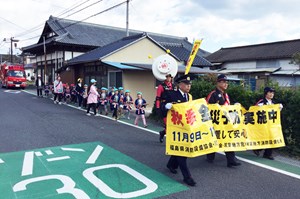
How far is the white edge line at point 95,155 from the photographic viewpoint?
5.45m

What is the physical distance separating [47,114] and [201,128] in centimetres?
919

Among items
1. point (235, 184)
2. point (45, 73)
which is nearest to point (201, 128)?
point (235, 184)

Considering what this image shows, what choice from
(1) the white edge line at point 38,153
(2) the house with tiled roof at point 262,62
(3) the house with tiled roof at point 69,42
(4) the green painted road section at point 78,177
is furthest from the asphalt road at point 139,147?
(2) the house with tiled roof at point 262,62

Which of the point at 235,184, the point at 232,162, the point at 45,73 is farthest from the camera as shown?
the point at 45,73

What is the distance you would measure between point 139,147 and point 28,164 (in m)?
2.64

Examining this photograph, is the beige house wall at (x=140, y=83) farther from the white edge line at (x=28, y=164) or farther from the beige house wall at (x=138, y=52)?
the white edge line at (x=28, y=164)

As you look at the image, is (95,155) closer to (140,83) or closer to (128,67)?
(128,67)

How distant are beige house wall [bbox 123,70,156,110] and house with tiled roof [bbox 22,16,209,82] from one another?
6142 millimetres

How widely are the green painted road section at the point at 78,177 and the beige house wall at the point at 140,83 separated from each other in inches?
387

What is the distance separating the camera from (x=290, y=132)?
20.8 feet

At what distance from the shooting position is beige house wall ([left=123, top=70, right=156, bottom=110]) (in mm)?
15645

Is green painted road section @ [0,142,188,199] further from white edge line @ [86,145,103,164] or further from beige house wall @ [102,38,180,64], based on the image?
beige house wall @ [102,38,180,64]

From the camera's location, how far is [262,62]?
26.0 metres

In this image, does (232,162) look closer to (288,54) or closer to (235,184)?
(235,184)
